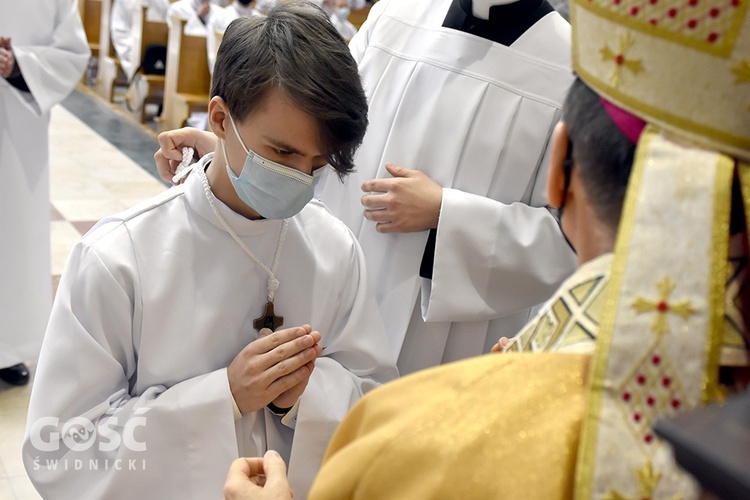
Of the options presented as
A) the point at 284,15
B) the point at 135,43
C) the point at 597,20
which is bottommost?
the point at 135,43

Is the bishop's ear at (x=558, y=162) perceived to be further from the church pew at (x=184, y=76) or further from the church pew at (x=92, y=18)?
the church pew at (x=92, y=18)

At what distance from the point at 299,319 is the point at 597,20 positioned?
1.23m

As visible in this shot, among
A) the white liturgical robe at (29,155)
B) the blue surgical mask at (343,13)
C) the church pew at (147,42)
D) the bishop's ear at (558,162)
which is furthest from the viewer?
the blue surgical mask at (343,13)

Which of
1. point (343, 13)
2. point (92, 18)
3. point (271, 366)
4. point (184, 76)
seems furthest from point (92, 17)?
point (271, 366)

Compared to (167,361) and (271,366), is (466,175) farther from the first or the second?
(167,361)

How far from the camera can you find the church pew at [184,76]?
8.83 meters

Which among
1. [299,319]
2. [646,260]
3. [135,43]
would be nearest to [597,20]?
[646,260]

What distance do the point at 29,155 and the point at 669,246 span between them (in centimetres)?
344

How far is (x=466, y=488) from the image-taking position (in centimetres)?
85

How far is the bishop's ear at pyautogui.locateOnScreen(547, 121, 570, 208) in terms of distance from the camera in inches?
38.0

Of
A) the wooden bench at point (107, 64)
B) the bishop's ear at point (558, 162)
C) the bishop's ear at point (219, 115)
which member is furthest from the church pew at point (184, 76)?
the bishop's ear at point (558, 162)

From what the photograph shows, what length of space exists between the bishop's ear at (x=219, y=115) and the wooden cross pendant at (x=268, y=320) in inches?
15.5

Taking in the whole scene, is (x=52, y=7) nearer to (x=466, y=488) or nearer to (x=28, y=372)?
(x=28, y=372)

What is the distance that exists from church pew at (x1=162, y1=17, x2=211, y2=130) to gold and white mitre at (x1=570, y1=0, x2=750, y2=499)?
826 centimetres
